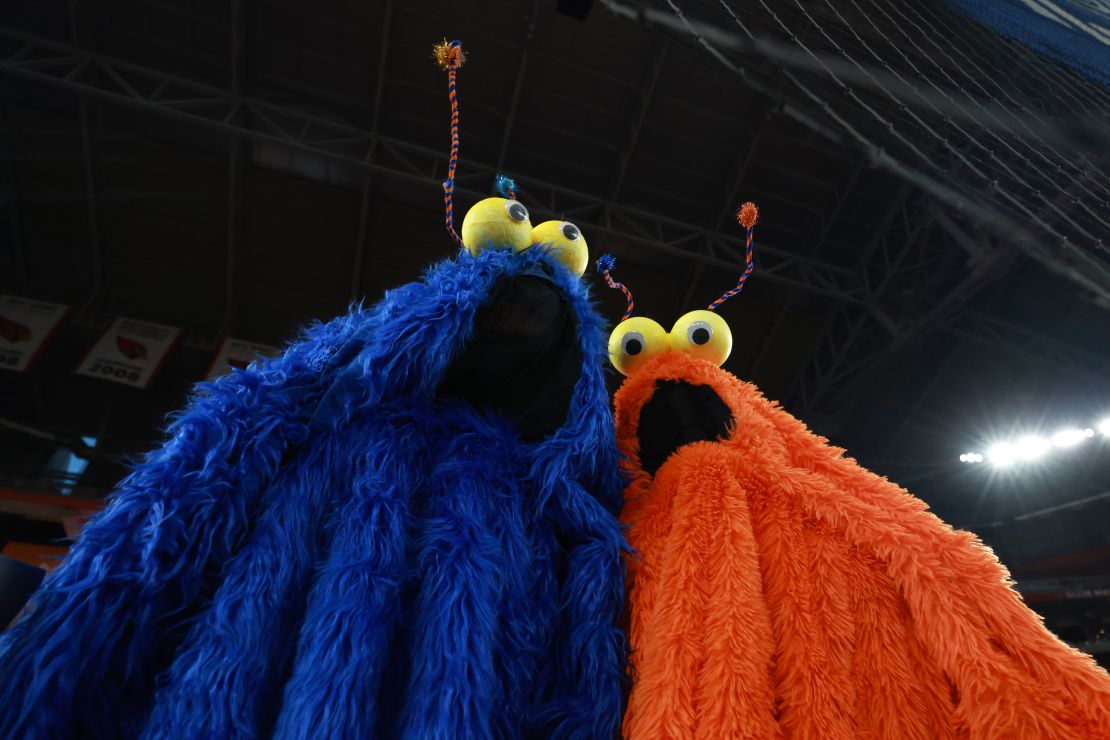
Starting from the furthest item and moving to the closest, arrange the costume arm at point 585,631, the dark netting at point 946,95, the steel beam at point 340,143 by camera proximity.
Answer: the steel beam at point 340,143
the dark netting at point 946,95
the costume arm at point 585,631

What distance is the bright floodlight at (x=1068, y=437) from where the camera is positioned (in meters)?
4.82

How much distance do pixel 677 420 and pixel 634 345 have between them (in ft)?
0.88

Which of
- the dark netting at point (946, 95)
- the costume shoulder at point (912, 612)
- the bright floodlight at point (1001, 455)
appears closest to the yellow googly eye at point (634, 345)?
the costume shoulder at point (912, 612)

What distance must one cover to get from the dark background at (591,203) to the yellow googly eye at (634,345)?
114 inches

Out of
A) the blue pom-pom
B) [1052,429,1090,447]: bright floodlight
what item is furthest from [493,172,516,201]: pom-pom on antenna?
[1052,429,1090,447]: bright floodlight

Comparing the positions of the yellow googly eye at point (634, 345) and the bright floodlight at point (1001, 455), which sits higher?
the bright floodlight at point (1001, 455)

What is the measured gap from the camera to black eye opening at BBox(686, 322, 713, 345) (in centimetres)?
114

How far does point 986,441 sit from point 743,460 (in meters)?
6.26

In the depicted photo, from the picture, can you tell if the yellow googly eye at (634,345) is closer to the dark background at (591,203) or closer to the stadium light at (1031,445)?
the dark background at (591,203)

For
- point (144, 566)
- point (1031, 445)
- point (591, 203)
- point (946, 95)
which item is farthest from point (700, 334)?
point (1031, 445)

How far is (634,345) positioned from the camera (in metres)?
1.16

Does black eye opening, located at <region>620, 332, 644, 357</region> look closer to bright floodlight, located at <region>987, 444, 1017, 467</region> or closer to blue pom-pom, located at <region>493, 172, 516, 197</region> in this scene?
blue pom-pom, located at <region>493, 172, 516, 197</region>

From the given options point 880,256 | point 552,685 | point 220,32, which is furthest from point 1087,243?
point 220,32

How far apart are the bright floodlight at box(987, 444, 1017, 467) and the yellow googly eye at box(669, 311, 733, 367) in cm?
578
